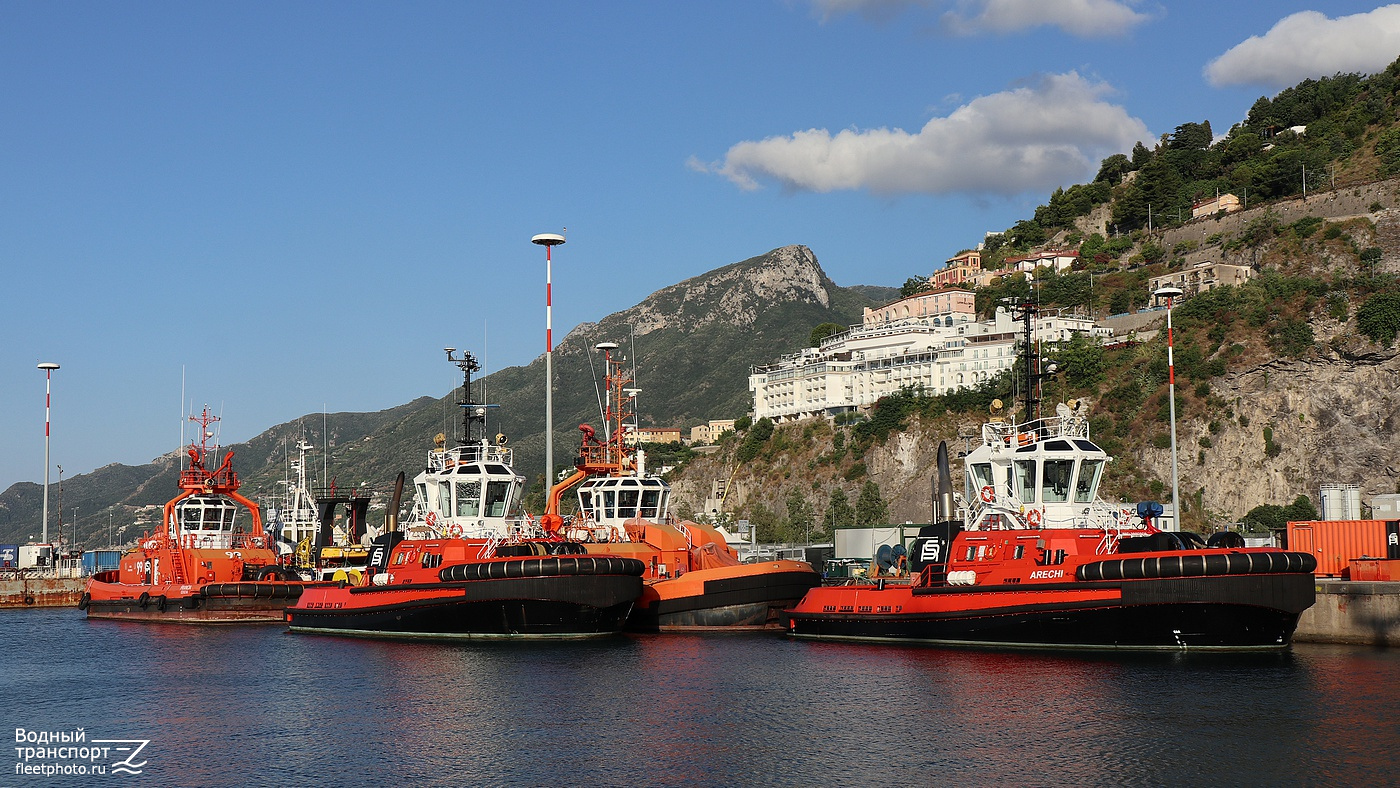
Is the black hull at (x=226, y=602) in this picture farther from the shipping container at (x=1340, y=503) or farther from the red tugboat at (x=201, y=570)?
the shipping container at (x=1340, y=503)

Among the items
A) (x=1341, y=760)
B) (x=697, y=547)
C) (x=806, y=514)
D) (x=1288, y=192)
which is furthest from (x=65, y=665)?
(x=1288, y=192)

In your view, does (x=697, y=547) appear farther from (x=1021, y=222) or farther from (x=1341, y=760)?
(x=1021, y=222)

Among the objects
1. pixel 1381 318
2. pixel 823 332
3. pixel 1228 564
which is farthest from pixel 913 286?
pixel 1228 564

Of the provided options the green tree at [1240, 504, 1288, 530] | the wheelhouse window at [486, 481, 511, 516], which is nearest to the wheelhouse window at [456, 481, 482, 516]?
the wheelhouse window at [486, 481, 511, 516]

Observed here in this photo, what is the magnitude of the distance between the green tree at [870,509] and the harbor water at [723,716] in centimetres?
6351

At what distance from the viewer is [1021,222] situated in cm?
15812

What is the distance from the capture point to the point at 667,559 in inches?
1594

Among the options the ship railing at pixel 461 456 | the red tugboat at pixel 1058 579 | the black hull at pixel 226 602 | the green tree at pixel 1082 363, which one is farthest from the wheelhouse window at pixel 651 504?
the green tree at pixel 1082 363

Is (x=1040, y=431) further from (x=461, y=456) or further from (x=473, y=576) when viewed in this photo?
(x=461, y=456)

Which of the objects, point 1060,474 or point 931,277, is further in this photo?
point 931,277

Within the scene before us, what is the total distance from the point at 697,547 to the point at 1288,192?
3937 inches

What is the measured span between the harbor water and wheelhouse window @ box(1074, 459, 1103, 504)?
17.4ft

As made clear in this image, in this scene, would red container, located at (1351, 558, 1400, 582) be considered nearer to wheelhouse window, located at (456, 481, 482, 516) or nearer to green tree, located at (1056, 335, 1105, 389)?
wheelhouse window, located at (456, 481, 482, 516)

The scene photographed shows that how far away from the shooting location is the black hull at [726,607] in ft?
127
